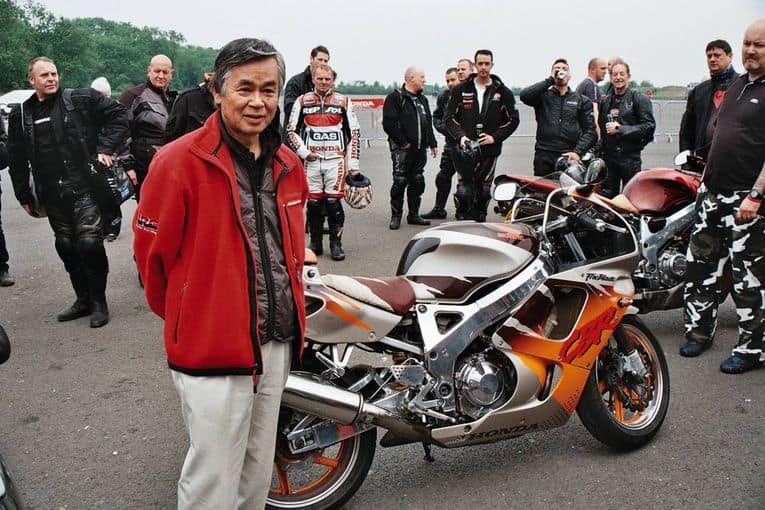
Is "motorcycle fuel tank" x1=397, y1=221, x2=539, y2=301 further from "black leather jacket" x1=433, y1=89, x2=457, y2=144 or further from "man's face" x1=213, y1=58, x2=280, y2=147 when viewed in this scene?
"black leather jacket" x1=433, y1=89, x2=457, y2=144

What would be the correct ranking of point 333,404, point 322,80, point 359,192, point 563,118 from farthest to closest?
point 563,118 → point 322,80 → point 359,192 → point 333,404

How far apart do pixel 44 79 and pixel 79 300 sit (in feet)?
5.88

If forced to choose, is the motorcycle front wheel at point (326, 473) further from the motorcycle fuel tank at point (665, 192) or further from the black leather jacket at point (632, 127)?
the black leather jacket at point (632, 127)

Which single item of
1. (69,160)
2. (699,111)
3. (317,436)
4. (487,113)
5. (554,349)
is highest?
(699,111)

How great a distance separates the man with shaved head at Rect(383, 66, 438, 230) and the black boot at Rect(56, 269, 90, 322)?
410 centimetres

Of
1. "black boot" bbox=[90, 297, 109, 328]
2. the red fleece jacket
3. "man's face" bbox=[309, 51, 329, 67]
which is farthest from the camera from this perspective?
"man's face" bbox=[309, 51, 329, 67]

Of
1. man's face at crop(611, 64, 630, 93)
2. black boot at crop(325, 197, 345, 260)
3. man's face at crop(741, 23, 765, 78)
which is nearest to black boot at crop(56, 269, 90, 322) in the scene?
black boot at crop(325, 197, 345, 260)

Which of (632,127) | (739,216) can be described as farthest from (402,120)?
(739,216)

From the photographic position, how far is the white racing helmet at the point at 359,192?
7.04m

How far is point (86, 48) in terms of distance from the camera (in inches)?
3041

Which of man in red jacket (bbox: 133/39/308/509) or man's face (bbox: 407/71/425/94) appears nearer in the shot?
man in red jacket (bbox: 133/39/308/509)

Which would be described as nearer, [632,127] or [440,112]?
[632,127]

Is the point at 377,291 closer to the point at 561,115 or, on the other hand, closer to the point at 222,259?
the point at 222,259

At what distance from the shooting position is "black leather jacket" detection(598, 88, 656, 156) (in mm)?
7844
